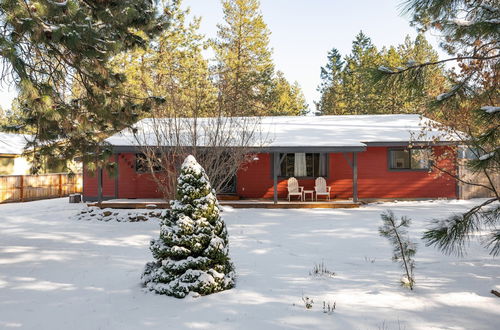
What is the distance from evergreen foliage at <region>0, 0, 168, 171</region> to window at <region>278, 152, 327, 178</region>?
8686mm

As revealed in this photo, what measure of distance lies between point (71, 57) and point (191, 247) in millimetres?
4700

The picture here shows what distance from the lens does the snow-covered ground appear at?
444 centimetres

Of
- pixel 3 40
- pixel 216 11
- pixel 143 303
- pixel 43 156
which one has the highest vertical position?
pixel 216 11

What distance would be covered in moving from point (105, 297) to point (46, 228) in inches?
282

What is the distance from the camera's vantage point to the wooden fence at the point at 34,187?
60.9 feet

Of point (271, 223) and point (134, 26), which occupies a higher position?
point (134, 26)

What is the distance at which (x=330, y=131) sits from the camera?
16.5m

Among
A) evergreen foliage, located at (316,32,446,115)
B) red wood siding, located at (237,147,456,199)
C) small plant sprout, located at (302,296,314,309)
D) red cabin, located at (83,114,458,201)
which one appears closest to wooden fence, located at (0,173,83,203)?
red cabin, located at (83,114,458,201)

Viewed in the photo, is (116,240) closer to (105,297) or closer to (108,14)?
(105,297)

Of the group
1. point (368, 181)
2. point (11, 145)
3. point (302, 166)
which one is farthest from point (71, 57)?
point (11, 145)

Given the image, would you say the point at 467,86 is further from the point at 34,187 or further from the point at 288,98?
the point at 288,98

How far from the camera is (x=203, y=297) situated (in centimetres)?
523

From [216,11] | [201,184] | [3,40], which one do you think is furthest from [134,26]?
[216,11]

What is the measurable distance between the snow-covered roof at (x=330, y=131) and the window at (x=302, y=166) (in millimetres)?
989
